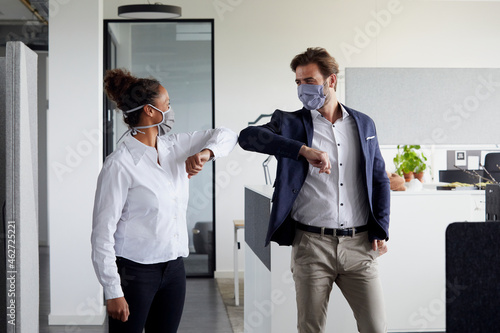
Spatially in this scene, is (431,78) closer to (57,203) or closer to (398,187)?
(398,187)

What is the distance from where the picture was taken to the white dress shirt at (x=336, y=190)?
6.91 feet

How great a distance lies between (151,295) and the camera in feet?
5.82

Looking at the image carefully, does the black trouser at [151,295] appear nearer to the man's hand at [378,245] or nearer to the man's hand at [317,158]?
the man's hand at [317,158]

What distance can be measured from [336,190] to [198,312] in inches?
117

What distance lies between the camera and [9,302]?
1.86 metres

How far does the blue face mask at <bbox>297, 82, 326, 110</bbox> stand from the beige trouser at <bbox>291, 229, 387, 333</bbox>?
0.46 meters

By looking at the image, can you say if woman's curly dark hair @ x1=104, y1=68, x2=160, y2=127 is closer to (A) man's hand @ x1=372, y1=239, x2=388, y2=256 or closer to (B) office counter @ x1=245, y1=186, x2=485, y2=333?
(A) man's hand @ x1=372, y1=239, x2=388, y2=256

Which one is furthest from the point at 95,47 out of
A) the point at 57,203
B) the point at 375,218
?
the point at 375,218

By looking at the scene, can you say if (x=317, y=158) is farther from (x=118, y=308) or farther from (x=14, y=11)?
(x=14, y=11)

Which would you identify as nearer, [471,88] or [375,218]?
[375,218]

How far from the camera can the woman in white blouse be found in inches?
67.8

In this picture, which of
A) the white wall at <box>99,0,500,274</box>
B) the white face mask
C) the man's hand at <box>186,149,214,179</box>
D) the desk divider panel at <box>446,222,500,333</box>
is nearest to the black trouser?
the man's hand at <box>186,149,214,179</box>

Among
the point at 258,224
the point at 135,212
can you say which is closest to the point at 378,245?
the point at 135,212

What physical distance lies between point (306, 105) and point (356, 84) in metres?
2.42
